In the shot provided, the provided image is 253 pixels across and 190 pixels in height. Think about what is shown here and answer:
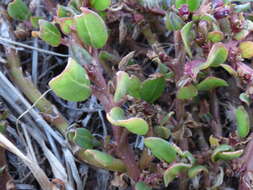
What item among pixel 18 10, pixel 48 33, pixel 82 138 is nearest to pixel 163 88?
pixel 82 138

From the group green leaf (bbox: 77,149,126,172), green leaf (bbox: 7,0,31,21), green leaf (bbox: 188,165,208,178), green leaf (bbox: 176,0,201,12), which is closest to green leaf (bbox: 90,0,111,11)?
green leaf (bbox: 176,0,201,12)

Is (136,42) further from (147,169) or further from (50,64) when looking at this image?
(147,169)

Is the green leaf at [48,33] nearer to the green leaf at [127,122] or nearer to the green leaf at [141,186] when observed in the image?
the green leaf at [127,122]

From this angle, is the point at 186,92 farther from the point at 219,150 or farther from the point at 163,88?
the point at 219,150

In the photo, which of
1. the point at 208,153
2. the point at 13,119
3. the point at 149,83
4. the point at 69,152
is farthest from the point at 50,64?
the point at 208,153

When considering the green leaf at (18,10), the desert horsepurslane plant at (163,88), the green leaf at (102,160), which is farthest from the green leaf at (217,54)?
A: the green leaf at (18,10)

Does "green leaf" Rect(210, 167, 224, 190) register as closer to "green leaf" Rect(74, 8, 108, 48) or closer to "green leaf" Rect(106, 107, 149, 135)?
"green leaf" Rect(106, 107, 149, 135)

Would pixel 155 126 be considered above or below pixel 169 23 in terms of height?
below
